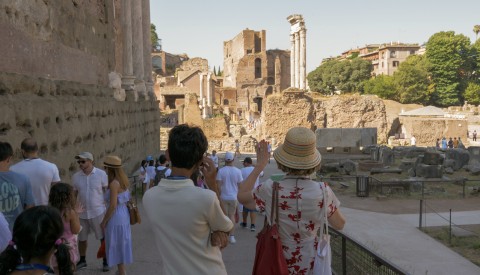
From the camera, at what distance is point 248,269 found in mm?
6789

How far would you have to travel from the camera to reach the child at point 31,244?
7.97ft

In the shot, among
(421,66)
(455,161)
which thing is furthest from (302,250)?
(421,66)

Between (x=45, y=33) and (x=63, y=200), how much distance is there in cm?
478

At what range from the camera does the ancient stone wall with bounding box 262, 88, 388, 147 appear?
3509 centimetres

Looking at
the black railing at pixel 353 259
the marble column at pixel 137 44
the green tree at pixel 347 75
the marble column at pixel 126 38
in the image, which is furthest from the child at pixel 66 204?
the green tree at pixel 347 75

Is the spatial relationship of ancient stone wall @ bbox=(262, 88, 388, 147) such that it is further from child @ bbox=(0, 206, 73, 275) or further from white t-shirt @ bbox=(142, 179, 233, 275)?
child @ bbox=(0, 206, 73, 275)

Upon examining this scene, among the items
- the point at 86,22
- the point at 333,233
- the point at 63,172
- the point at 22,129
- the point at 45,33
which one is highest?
the point at 86,22

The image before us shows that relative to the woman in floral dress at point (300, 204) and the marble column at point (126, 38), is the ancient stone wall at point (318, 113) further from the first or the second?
the woman in floral dress at point (300, 204)

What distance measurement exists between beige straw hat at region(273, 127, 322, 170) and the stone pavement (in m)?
3.67

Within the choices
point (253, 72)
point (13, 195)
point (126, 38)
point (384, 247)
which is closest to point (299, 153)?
point (13, 195)

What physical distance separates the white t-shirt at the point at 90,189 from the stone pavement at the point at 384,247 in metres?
0.80

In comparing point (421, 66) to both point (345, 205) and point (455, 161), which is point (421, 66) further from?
point (345, 205)

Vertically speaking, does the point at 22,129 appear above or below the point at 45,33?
below

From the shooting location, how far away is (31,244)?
2436 millimetres
